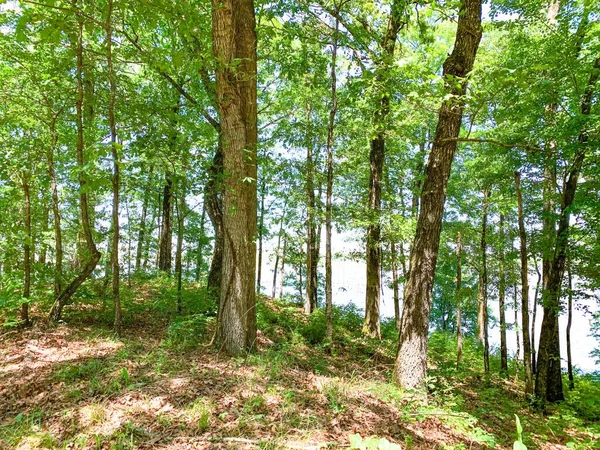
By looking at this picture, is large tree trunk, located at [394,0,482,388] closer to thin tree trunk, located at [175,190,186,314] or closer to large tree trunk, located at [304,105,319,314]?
thin tree trunk, located at [175,190,186,314]

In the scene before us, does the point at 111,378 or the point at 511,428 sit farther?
the point at 511,428

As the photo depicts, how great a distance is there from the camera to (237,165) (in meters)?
4.71

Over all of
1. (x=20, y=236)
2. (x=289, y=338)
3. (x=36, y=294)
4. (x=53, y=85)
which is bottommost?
(x=289, y=338)

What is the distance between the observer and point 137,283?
1052 centimetres

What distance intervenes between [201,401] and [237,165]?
3028mm

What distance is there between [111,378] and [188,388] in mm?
897

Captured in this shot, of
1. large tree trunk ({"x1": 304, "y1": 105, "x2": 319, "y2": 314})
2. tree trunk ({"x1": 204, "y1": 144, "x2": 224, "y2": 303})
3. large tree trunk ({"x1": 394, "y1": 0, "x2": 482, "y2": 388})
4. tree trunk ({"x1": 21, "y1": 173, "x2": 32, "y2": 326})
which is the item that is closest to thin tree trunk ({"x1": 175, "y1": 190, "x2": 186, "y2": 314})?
tree trunk ({"x1": 204, "y1": 144, "x2": 224, "y2": 303})

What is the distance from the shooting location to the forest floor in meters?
2.71

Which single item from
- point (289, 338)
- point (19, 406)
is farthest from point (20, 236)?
point (289, 338)

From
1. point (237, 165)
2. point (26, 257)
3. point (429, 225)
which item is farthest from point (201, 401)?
point (26, 257)

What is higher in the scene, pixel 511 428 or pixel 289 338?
pixel 289 338

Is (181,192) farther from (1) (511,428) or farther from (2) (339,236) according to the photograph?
(2) (339,236)

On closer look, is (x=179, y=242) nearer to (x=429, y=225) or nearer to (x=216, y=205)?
(x=216, y=205)

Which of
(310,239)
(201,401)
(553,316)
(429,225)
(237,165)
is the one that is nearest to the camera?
(201,401)
